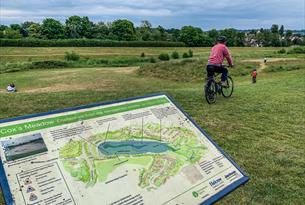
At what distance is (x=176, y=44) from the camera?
261ft

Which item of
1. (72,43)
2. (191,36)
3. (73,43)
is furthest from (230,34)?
(72,43)

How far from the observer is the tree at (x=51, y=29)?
8512 centimetres

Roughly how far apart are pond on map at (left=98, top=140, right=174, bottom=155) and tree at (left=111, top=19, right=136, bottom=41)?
3465 inches

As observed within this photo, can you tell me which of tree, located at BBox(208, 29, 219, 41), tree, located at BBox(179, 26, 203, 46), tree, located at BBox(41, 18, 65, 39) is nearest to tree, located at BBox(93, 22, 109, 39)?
tree, located at BBox(41, 18, 65, 39)

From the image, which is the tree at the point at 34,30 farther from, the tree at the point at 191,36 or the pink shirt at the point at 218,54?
the pink shirt at the point at 218,54

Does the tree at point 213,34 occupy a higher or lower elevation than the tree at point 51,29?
lower

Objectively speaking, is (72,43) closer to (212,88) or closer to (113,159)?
(212,88)

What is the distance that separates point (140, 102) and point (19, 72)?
117 ft

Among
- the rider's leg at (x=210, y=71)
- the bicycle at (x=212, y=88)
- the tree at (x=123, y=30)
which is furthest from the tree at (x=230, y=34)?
the rider's leg at (x=210, y=71)

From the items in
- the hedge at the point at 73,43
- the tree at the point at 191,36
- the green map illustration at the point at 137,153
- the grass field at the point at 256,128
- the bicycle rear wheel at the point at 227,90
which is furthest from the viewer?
the tree at the point at 191,36

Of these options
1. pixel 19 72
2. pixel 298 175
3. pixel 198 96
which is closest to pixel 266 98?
pixel 198 96

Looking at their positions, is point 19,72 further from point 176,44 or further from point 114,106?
point 176,44

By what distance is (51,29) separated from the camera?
85438 millimetres

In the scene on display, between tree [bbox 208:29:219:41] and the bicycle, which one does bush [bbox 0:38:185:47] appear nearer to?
tree [bbox 208:29:219:41]
